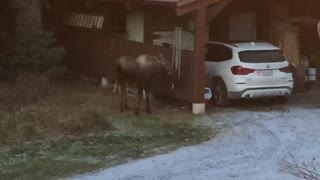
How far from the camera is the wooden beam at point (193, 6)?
53.5 feet

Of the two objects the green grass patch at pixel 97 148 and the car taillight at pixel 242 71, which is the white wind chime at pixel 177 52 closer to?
the car taillight at pixel 242 71

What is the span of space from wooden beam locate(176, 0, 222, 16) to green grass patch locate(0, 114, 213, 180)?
8.42 ft

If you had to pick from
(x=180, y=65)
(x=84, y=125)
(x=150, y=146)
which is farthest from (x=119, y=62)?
(x=150, y=146)

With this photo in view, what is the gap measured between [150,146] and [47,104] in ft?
17.4

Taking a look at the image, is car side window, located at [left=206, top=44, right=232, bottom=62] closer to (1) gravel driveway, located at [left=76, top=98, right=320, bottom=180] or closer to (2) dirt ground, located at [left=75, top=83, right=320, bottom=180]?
(2) dirt ground, located at [left=75, top=83, right=320, bottom=180]

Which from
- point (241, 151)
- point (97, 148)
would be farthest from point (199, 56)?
point (97, 148)

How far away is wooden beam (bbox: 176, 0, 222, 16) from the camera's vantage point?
53.5 feet

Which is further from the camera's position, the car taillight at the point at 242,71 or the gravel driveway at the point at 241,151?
the car taillight at the point at 242,71

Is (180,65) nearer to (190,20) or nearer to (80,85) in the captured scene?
(190,20)

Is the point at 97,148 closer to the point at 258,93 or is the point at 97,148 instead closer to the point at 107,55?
the point at 258,93

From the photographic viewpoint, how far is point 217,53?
60.6 ft

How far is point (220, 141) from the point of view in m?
13.7

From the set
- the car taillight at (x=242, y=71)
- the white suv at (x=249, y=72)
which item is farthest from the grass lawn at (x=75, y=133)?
the car taillight at (x=242, y=71)

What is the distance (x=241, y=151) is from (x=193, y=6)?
4.92 metres
